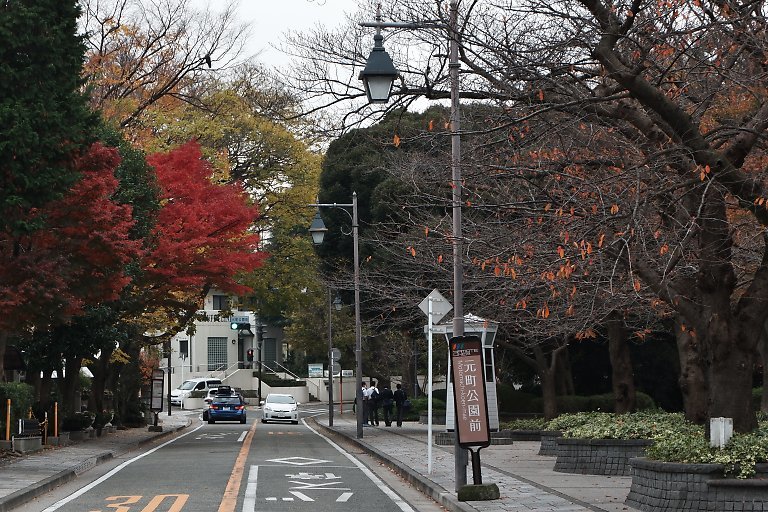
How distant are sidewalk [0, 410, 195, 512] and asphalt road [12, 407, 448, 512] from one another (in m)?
0.26

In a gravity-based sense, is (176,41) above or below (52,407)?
above

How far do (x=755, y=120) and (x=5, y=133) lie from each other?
13.7 meters

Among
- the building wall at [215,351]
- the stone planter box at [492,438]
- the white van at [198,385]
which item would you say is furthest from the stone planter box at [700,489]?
the building wall at [215,351]

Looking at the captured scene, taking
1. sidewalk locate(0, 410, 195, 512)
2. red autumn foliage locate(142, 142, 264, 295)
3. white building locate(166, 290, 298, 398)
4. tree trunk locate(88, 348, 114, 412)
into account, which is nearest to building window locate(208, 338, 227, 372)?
white building locate(166, 290, 298, 398)

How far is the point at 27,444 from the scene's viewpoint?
28.0 metres

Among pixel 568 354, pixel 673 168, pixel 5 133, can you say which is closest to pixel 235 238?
pixel 568 354

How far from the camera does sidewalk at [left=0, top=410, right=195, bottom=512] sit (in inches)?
699

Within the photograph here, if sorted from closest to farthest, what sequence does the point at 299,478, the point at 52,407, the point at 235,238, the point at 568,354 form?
the point at 299,478 < the point at 52,407 < the point at 235,238 < the point at 568,354

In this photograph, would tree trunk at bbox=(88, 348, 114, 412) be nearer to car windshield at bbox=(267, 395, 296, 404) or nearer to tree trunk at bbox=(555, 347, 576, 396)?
car windshield at bbox=(267, 395, 296, 404)

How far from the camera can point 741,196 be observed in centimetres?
1245

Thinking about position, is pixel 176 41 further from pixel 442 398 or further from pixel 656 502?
pixel 656 502

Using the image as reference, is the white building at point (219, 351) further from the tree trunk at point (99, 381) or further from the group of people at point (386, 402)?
the tree trunk at point (99, 381)

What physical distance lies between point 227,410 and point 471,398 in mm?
37792

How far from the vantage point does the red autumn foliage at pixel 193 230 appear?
108 feet
